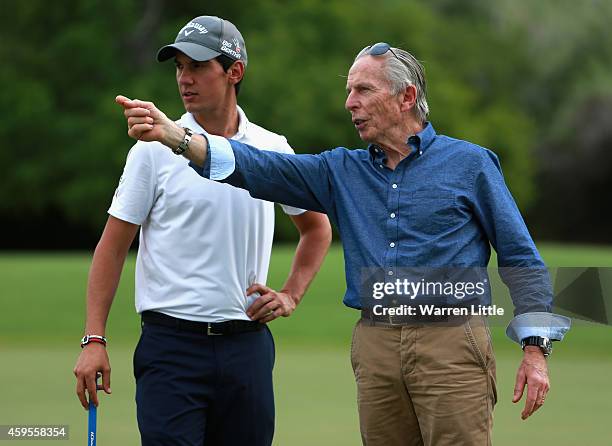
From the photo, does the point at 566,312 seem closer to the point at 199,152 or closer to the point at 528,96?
the point at 199,152

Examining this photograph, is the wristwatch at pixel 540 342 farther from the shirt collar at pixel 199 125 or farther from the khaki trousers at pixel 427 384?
the shirt collar at pixel 199 125

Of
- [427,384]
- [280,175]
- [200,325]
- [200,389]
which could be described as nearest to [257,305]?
[200,325]

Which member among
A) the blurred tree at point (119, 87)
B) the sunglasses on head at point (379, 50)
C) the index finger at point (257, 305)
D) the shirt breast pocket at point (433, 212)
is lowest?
the index finger at point (257, 305)

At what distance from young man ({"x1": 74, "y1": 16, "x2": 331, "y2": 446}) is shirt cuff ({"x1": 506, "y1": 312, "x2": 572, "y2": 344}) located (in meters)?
1.00

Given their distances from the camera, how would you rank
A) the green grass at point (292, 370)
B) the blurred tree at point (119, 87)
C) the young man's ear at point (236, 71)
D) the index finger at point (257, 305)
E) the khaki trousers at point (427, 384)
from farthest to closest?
the blurred tree at point (119, 87)
the green grass at point (292, 370)
the young man's ear at point (236, 71)
the index finger at point (257, 305)
the khaki trousers at point (427, 384)

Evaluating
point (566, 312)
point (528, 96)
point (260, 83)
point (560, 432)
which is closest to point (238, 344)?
point (566, 312)

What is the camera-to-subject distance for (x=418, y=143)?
415cm

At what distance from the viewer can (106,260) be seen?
450 cm

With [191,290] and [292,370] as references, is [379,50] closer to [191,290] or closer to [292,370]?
[191,290]

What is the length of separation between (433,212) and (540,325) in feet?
1.66

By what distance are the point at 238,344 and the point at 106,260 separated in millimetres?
576

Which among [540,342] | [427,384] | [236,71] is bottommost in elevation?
[427,384]

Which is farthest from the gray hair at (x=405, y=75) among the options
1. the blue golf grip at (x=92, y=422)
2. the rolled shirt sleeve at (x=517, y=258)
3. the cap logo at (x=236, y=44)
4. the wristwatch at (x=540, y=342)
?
the blue golf grip at (x=92, y=422)

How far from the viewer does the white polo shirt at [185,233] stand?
4.51 meters
